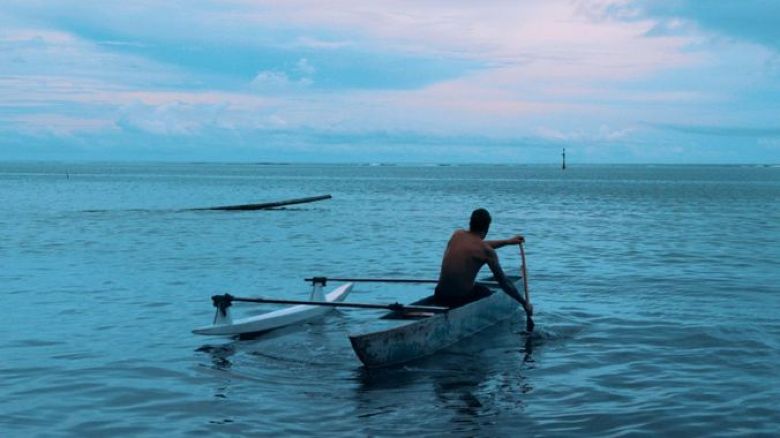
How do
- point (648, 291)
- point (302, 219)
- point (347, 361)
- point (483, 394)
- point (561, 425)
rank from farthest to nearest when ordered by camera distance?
1. point (302, 219)
2. point (648, 291)
3. point (347, 361)
4. point (483, 394)
5. point (561, 425)

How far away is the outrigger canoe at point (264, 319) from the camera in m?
14.3

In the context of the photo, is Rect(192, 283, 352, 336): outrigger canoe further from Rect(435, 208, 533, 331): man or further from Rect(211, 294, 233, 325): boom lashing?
Rect(435, 208, 533, 331): man

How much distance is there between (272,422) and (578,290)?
1220cm

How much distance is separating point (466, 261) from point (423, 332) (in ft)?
5.12

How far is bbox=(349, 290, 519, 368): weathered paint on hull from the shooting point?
12.1 meters

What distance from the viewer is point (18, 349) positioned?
44.8 ft

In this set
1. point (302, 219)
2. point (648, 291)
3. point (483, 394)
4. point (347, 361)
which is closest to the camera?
point (483, 394)

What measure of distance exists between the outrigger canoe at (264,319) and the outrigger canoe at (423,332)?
107 inches

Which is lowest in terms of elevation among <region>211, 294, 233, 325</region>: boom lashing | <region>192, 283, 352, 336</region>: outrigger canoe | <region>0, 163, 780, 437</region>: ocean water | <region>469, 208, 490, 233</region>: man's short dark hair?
<region>0, 163, 780, 437</region>: ocean water

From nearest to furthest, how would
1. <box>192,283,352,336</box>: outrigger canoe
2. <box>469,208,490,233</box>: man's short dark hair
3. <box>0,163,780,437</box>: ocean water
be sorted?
<box>0,163,780,437</box>: ocean water → <box>469,208,490,233</box>: man's short dark hair → <box>192,283,352,336</box>: outrigger canoe

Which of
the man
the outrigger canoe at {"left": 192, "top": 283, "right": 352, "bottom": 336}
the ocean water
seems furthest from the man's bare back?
the outrigger canoe at {"left": 192, "top": 283, "right": 352, "bottom": 336}

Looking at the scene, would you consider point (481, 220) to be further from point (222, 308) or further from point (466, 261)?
point (222, 308)

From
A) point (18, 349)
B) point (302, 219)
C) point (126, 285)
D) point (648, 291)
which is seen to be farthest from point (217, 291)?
point (302, 219)

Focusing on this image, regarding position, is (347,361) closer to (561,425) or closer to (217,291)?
(561,425)
